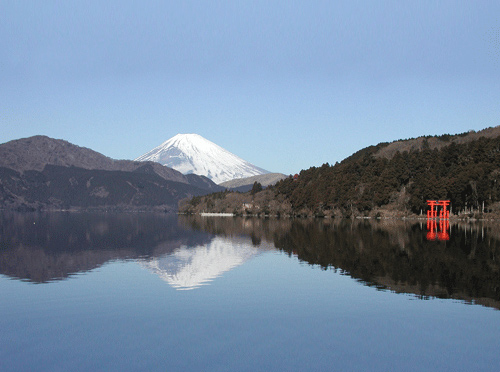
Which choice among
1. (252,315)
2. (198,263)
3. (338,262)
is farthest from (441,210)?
(252,315)

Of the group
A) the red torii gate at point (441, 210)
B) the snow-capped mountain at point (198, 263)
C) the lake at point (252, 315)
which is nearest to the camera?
the lake at point (252, 315)

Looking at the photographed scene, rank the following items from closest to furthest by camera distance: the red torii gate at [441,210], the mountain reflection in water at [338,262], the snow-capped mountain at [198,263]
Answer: the mountain reflection in water at [338,262] → the snow-capped mountain at [198,263] → the red torii gate at [441,210]

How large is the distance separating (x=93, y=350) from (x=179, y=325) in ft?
15.2

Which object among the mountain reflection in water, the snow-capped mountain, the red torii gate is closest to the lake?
the mountain reflection in water

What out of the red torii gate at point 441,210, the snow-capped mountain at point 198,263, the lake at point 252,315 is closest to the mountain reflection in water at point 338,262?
the snow-capped mountain at point 198,263

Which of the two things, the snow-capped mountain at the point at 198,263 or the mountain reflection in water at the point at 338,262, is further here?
the snow-capped mountain at the point at 198,263

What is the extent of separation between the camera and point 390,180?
197750 mm

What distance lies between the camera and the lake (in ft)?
65.7

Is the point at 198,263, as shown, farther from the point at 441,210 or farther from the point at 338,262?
the point at 441,210

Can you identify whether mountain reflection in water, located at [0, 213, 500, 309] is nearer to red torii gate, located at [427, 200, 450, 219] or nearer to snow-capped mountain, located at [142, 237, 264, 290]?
snow-capped mountain, located at [142, 237, 264, 290]

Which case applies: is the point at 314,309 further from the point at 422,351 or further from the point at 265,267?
the point at 265,267

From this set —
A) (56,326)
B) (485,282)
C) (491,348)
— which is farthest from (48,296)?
(485,282)

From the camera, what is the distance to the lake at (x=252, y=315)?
65.7 ft

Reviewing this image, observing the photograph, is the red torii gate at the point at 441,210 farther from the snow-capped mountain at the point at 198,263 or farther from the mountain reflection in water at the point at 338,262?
the snow-capped mountain at the point at 198,263
